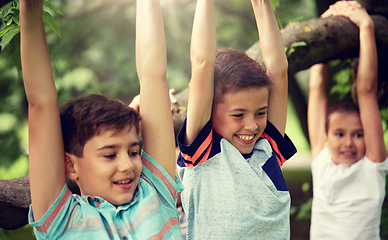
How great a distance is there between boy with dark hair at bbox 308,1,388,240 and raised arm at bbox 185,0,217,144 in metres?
1.16

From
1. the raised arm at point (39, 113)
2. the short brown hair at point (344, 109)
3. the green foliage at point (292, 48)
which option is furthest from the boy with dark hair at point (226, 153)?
the short brown hair at point (344, 109)

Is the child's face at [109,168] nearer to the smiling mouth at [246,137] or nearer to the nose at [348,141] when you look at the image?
the smiling mouth at [246,137]

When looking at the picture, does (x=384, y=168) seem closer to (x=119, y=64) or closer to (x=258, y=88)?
(x=258, y=88)

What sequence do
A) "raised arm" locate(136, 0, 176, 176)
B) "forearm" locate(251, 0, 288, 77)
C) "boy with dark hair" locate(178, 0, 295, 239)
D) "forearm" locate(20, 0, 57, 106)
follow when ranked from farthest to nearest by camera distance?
"forearm" locate(251, 0, 288, 77)
"boy with dark hair" locate(178, 0, 295, 239)
"raised arm" locate(136, 0, 176, 176)
"forearm" locate(20, 0, 57, 106)

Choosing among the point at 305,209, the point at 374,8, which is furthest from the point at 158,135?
the point at 305,209

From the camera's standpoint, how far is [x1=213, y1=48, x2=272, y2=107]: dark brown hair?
44.0 inches

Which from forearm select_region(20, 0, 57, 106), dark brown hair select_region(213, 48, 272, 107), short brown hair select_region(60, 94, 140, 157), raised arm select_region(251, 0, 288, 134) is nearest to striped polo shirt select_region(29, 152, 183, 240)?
short brown hair select_region(60, 94, 140, 157)

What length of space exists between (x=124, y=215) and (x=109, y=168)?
0.13 meters

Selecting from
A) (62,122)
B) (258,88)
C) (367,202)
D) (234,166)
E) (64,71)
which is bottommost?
(367,202)

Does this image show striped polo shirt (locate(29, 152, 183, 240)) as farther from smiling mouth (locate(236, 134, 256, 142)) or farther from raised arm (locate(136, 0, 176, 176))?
smiling mouth (locate(236, 134, 256, 142))

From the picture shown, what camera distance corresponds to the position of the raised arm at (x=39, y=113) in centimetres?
76

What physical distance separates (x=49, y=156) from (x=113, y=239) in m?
0.24

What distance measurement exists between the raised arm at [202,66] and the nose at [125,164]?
0.28 meters

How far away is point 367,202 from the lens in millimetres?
1912
